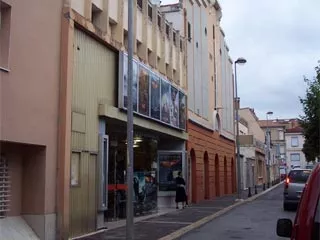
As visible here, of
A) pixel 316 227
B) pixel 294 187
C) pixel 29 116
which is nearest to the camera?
pixel 316 227

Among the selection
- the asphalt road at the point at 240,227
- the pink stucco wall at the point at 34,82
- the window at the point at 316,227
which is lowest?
the asphalt road at the point at 240,227

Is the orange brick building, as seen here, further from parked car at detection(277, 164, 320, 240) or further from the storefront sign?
parked car at detection(277, 164, 320, 240)

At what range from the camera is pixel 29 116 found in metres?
11.7

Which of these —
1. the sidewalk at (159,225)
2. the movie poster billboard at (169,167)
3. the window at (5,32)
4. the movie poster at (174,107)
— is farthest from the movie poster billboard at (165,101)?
the window at (5,32)

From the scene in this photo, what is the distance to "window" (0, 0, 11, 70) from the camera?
35.9ft

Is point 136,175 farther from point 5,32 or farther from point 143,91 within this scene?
point 5,32

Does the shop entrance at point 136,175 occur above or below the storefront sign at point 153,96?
below

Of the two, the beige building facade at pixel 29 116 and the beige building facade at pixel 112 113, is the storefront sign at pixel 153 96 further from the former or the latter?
the beige building facade at pixel 29 116

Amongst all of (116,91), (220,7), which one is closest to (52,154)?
(116,91)

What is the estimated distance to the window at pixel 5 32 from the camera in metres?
10.9

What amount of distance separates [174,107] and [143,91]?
509cm

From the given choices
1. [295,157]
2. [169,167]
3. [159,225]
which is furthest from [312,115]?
[295,157]

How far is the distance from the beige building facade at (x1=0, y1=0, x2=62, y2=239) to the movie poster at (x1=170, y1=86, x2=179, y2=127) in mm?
11259

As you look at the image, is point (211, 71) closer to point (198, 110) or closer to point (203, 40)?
→ point (203, 40)
